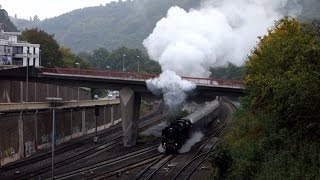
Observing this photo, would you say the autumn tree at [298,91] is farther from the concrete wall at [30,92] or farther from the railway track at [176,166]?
the concrete wall at [30,92]

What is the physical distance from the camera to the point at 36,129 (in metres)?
58.5

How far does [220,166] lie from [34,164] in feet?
75.8

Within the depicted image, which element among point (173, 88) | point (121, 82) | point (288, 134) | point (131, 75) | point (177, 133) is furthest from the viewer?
point (121, 82)

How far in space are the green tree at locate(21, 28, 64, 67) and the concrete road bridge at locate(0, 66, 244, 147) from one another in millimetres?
43769

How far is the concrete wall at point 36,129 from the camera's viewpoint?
160 feet

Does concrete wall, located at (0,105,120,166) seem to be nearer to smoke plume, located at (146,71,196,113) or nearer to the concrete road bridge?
the concrete road bridge

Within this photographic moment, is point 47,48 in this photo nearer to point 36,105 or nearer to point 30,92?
point 30,92

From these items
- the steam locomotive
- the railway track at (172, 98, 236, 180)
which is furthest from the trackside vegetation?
the steam locomotive

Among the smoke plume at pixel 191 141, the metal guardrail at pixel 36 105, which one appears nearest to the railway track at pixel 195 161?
the smoke plume at pixel 191 141

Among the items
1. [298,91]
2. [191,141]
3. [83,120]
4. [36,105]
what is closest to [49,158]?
[36,105]

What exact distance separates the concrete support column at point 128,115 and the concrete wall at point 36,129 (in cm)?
1000

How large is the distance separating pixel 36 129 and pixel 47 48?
55.8 meters

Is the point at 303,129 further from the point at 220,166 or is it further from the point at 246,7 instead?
the point at 246,7

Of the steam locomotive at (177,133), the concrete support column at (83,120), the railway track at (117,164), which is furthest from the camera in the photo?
the concrete support column at (83,120)
